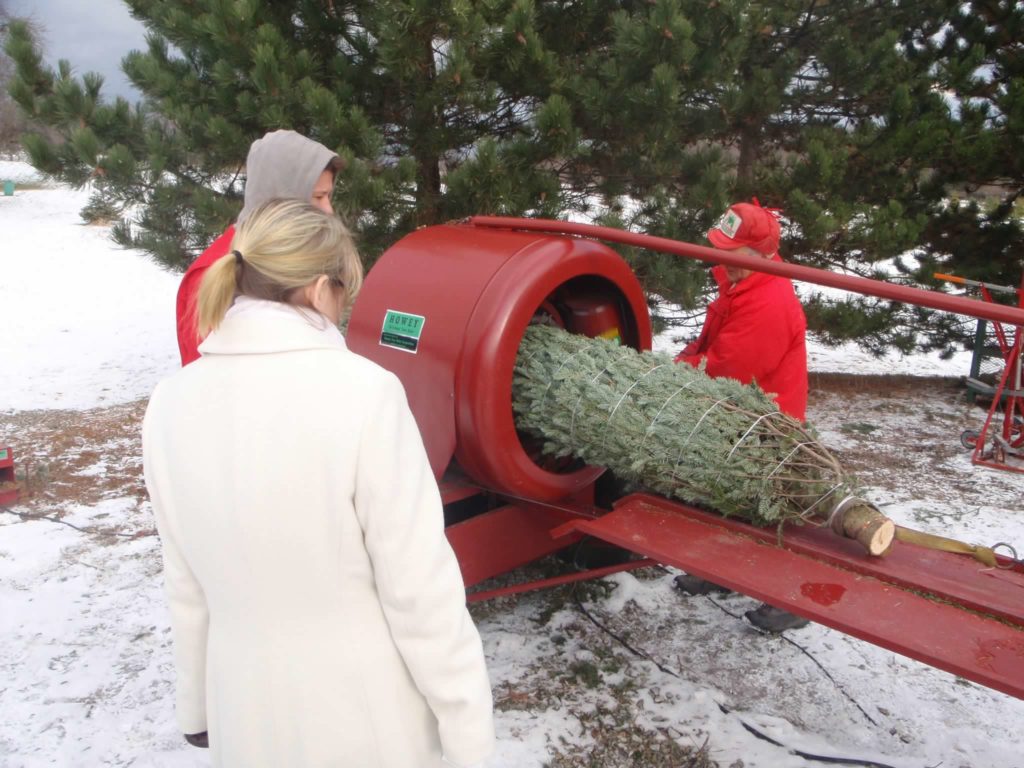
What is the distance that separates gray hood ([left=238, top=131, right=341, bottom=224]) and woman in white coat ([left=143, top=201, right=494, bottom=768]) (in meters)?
1.16

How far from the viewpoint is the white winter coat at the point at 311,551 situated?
50.6 inches

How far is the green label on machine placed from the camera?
107 inches

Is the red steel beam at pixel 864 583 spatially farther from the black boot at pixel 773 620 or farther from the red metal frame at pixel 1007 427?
the red metal frame at pixel 1007 427

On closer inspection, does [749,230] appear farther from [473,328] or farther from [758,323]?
[473,328]

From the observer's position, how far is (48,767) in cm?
251

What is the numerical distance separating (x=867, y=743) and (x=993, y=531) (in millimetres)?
2131

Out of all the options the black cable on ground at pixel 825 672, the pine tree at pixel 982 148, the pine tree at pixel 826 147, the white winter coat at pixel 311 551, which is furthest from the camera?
the pine tree at pixel 982 148

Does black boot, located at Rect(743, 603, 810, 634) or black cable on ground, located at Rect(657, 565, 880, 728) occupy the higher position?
black boot, located at Rect(743, 603, 810, 634)

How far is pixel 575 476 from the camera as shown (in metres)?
2.92

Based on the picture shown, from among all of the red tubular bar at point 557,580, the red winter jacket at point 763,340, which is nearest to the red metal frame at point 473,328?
the red tubular bar at point 557,580

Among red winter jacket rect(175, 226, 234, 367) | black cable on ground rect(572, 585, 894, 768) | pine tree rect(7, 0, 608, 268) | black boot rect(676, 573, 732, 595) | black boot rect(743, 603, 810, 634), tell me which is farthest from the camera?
pine tree rect(7, 0, 608, 268)

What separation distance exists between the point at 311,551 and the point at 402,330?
1.54 meters

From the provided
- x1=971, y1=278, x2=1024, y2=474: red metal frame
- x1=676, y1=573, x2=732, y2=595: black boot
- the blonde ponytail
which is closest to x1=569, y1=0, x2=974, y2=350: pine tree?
x1=971, y1=278, x2=1024, y2=474: red metal frame

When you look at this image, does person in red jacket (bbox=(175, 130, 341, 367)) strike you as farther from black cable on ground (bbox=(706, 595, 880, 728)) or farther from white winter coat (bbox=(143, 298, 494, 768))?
black cable on ground (bbox=(706, 595, 880, 728))
